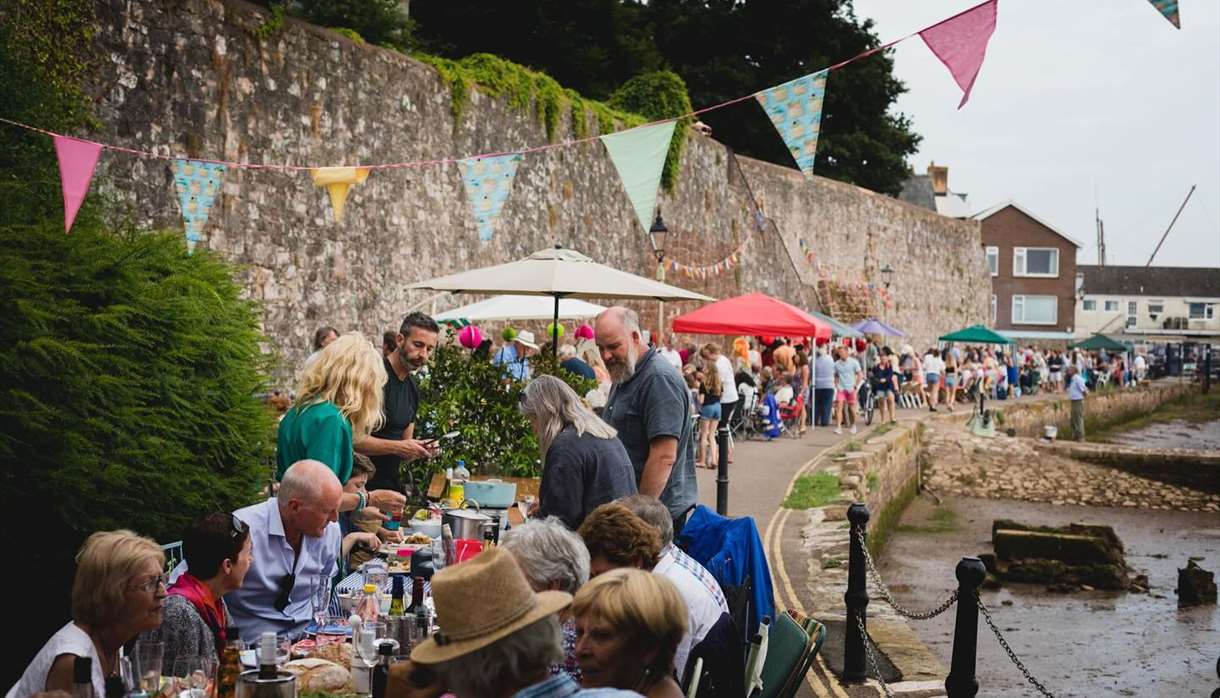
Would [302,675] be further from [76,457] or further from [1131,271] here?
[1131,271]

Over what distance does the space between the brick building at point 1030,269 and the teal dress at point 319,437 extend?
198ft

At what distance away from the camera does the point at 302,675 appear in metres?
3.38

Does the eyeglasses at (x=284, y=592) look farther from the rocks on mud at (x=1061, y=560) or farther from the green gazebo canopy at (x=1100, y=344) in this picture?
A: the green gazebo canopy at (x=1100, y=344)

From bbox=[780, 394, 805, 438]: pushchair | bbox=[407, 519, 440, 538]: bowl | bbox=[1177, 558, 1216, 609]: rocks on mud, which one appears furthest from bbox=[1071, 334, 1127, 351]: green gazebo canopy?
bbox=[407, 519, 440, 538]: bowl

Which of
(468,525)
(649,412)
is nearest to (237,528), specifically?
(468,525)

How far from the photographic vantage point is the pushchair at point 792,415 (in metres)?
20.0

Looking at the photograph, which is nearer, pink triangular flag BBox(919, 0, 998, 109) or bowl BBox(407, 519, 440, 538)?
bowl BBox(407, 519, 440, 538)

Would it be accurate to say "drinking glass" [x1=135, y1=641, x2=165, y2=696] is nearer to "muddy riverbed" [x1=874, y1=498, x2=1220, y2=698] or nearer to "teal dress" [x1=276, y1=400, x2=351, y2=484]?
"teal dress" [x1=276, y1=400, x2=351, y2=484]

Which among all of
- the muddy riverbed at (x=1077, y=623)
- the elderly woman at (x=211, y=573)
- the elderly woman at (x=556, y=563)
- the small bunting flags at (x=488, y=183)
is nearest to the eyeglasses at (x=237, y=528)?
the elderly woman at (x=211, y=573)

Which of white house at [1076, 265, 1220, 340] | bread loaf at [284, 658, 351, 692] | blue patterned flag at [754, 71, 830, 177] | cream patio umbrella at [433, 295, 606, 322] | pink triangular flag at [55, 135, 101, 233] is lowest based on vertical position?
bread loaf at [284, 658, 351, 692]

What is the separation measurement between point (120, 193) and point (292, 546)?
6.72 metres

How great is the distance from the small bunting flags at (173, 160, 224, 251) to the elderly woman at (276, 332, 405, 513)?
5.68m

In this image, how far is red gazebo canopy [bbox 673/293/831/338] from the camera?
1786 centimetres

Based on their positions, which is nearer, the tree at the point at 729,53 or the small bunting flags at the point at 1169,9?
the small bunting flags at the point at 1169,9
